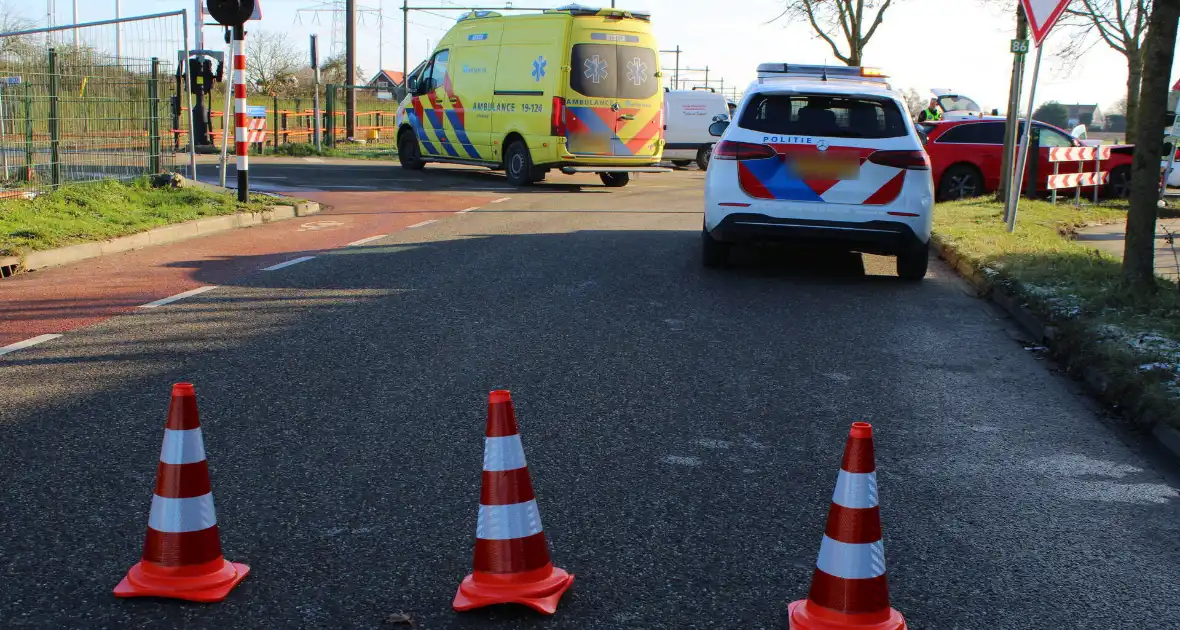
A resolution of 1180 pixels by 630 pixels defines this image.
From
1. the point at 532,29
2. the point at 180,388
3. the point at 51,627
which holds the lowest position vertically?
the point at 51,627

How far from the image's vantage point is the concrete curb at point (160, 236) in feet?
33.0

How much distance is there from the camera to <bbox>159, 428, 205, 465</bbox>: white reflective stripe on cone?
3.52 metres

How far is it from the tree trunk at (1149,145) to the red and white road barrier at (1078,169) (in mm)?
10133

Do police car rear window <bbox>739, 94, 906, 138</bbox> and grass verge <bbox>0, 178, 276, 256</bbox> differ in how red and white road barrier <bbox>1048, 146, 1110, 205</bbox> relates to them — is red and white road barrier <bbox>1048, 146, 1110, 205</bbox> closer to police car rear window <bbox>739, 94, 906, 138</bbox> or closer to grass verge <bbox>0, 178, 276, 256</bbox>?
police car rear window <bbox>739, 94, 906, 138</bbox>

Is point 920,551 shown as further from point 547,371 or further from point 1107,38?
point 1107,38

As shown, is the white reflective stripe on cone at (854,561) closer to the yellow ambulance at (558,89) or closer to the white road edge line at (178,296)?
the white road edge line at (178,296)

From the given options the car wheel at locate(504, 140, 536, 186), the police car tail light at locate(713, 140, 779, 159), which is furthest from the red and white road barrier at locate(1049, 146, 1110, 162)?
the police car tail light at locate(713, 140, 779, 159)

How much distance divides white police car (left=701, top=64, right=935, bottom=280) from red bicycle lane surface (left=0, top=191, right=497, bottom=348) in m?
4.12

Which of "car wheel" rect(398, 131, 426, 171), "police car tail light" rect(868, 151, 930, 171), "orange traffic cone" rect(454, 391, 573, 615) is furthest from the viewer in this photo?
"car wheel" rect(398, 131, 426, 171)

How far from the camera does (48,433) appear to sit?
5031mm

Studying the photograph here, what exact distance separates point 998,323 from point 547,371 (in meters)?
3.75

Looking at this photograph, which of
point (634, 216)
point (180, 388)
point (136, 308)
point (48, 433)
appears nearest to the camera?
point (180, 388)

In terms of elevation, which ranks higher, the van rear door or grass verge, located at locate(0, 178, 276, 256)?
the van rear door

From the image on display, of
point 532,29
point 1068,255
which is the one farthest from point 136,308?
point 532,29
